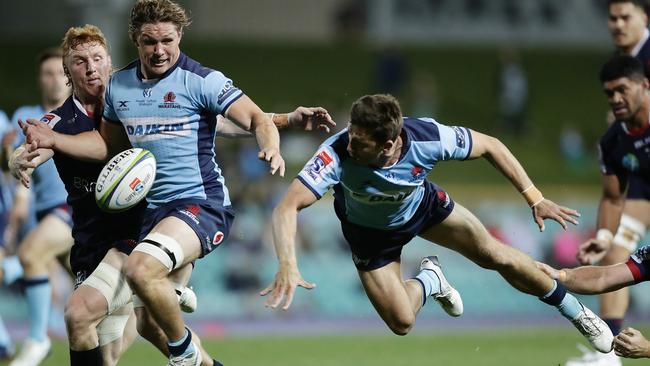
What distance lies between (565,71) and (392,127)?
25216 millimetres

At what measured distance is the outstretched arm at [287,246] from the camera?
6.12 m

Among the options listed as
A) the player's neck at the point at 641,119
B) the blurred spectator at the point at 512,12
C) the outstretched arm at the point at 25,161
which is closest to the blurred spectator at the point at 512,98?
the blurred spectator at the point at 512,12

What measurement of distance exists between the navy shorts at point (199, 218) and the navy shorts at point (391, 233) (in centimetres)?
119

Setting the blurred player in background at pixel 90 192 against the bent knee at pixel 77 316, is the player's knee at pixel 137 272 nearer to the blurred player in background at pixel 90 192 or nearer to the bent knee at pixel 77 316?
the bent knee at pixel 77 316

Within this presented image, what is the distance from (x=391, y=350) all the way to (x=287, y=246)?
6.23 m

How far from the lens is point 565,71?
1231 inches

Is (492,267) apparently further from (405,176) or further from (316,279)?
(316,279)

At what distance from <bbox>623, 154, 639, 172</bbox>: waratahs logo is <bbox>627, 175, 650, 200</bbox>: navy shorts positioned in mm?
126

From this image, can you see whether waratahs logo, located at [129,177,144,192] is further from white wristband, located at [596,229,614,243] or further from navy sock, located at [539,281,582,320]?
white wristband, located at [596,229,614,243]

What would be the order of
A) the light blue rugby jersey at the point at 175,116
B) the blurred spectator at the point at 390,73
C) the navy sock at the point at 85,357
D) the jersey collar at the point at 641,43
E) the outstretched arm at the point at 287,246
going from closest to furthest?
the outstretched arm at the point at 287,246, the navy sock at the point at 85,357, the light blue rugby jersey at the point at 175,116, the jersey collar at the point at 641,43, the blurred spectator at the point at 390,73

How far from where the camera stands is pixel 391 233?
813 centimetres

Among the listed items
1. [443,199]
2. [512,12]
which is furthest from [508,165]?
[512,12]

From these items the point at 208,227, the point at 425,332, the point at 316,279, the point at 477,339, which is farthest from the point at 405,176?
the point at 316,279

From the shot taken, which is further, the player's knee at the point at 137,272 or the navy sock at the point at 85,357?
the navy sock at the point at 85,357
